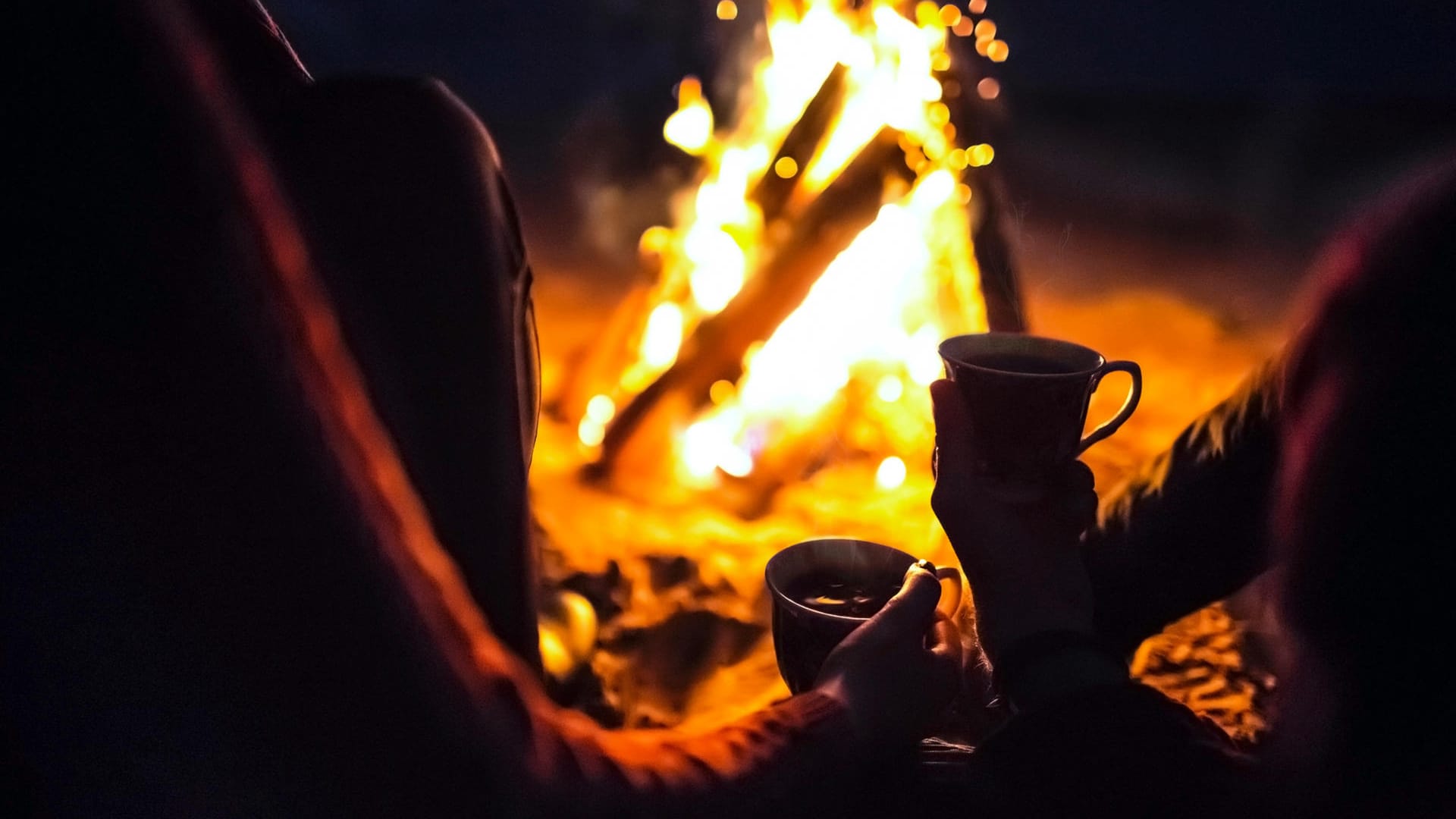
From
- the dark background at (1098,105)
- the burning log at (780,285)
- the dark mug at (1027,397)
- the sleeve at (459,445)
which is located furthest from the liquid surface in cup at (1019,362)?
the dark background at (1098,105)

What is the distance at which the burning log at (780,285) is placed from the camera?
1.62 m

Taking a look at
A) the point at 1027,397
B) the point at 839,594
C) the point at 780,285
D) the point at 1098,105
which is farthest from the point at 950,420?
the point at 1098,105

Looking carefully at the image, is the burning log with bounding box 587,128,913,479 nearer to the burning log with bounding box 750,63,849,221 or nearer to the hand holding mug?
the burning log with bounding box 750,63,849,221

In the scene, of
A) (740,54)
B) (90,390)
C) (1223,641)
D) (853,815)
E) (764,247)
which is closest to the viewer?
(90,390)

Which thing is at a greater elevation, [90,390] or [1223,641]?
[90,390]

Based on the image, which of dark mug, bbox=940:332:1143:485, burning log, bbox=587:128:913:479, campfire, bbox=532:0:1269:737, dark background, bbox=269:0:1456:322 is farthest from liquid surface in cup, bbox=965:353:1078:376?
dark background, bbox=269:0:1456:322

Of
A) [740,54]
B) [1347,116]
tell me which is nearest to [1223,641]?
[740,54]

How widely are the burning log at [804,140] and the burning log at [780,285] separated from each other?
0.26 ft

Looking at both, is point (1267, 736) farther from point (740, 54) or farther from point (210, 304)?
point (740, 54)

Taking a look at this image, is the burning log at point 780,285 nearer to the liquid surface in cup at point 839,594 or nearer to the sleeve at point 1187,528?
the sleeve at point 1187,528

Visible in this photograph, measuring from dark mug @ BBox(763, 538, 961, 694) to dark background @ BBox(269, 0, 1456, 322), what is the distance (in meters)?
1.29

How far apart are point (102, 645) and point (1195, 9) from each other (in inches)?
128

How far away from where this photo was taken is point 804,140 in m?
1.69

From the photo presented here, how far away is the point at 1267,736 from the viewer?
667 millimetres
